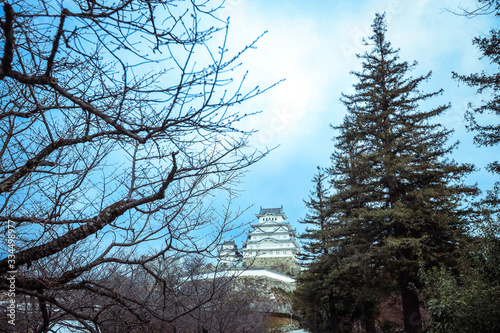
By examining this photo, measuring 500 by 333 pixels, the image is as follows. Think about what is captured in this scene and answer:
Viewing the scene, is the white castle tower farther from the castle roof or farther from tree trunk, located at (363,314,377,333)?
tree trunk, located at (363,314,377,333)

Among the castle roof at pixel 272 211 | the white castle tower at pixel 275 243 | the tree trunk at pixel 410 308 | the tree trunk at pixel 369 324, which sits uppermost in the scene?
the castle roof at pixel 272 211

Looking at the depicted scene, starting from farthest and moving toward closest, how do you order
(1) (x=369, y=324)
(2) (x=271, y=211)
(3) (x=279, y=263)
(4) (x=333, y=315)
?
(2) (x=271, y=211) → (3) (x=279, y=263) → (4) (x=333, y=315) → (1) (x=369, y=324)

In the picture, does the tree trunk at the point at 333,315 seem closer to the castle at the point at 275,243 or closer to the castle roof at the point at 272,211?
the castle at the point at 275,243

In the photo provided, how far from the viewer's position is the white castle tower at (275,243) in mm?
47281

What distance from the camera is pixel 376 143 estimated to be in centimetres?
1623

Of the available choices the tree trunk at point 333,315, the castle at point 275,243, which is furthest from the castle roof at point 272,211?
the tree trunk at point 333,315

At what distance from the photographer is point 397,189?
1577 centimetres

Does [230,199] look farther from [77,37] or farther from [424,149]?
[424,149]

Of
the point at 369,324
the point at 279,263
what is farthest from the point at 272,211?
the point at 369,324

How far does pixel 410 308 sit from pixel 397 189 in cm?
500

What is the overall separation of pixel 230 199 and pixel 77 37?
2887 millimetres

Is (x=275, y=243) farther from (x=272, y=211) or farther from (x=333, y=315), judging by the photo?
(x=333, y=315)

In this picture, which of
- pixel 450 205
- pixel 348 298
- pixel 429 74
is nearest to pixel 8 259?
pixel 450 205

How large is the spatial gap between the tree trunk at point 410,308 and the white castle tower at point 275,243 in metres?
31.6
